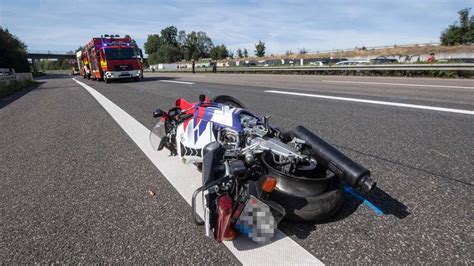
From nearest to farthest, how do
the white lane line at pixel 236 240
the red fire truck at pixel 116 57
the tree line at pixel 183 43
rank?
the white lane line at pixel 236 240 < the red fire truck at pixel 116 57 < the tree line at pixel 183 43

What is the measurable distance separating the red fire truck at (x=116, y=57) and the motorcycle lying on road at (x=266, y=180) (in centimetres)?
1810

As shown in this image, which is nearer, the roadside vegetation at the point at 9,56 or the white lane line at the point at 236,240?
the white lane line at the point at 236,240

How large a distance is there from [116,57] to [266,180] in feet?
63.3

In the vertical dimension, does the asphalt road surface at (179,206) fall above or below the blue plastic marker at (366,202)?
below

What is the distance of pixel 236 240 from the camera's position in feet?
5.73

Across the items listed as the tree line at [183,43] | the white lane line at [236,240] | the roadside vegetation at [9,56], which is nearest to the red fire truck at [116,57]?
the white lane line at [236,240]

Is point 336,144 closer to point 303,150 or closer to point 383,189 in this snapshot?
point 383,189

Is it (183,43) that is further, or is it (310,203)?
(183,43)

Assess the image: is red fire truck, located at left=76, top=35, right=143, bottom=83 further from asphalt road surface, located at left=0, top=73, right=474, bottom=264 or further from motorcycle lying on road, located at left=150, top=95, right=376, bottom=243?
motorcycle lying on road, located at left=150, top=95, right=376, bottom=243

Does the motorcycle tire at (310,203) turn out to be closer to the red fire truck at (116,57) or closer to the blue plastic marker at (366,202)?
the blue plastic marker at (366,202)

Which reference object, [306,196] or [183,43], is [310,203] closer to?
[306,196]

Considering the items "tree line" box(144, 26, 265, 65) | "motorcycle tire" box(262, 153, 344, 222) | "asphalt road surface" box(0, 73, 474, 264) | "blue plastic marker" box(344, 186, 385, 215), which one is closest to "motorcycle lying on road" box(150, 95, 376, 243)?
"motorcycle tire" box(262, 153, 344, 222)

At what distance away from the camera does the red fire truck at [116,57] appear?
18.0m

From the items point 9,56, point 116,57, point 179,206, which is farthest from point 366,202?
point 9,56
